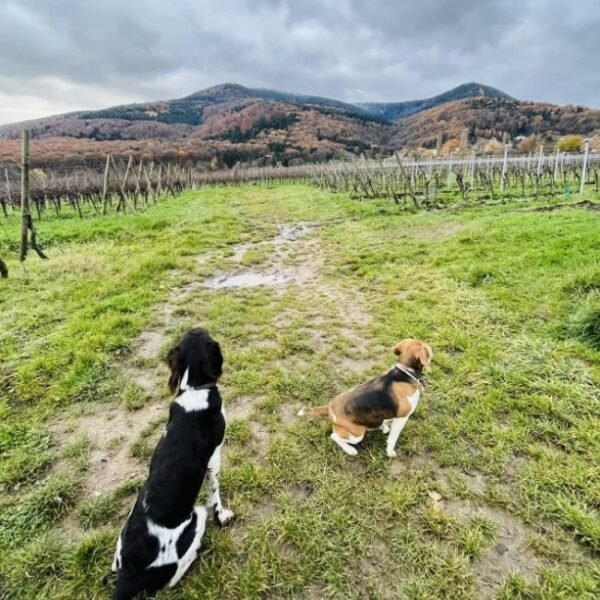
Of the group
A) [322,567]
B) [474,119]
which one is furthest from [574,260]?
[474,119]

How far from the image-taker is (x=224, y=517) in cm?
238

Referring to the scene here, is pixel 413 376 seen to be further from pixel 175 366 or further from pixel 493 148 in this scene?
pixel 493 148

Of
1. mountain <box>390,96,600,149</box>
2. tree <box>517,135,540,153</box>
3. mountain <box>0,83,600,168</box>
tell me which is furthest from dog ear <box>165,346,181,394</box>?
mountain <box>390,96,600,149</box>

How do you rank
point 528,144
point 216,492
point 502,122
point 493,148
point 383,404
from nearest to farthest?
point 216,492 < point 383,404 < point 493,148 < point 528,144 < point 502,122

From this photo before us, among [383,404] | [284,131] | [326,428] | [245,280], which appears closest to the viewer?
[383,404]

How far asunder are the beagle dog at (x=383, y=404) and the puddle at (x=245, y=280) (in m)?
4.57

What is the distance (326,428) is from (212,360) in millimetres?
1382

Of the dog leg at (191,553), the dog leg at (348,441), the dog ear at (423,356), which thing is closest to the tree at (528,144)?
the dog ear at (423,356)

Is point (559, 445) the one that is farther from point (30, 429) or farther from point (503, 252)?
point (503, 252)

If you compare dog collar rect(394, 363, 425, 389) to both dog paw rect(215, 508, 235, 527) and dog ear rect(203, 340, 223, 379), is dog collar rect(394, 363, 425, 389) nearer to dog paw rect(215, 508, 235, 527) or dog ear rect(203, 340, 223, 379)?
dog ear rect(203, 340, 223, 379)

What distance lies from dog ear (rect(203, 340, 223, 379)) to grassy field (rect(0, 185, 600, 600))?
0.92m

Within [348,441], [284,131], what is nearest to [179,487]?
[348,441]

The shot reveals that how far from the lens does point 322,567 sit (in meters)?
2.11

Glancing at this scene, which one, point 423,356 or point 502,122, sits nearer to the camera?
point 423,356
